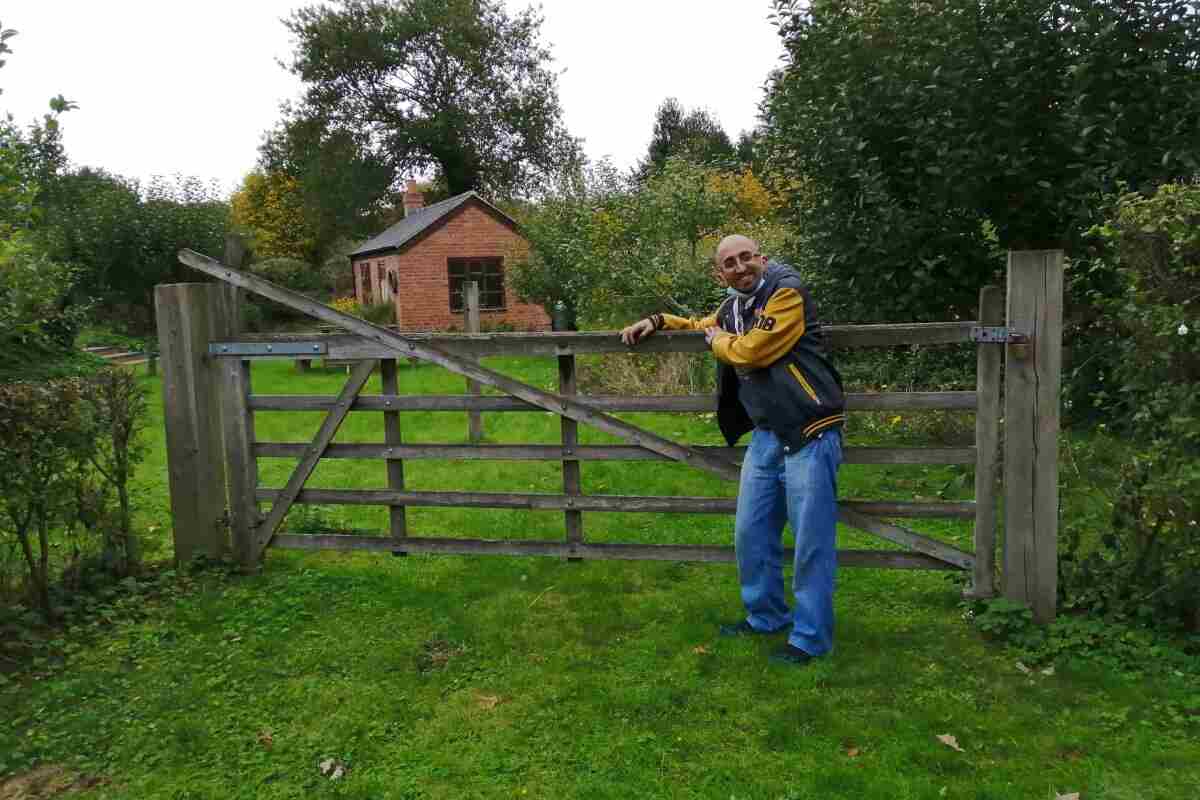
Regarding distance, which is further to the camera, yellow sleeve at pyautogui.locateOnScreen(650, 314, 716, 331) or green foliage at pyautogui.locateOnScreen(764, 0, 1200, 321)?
green foliage at pyautogui.locateOnScreen(764, 0, 1200, 321)

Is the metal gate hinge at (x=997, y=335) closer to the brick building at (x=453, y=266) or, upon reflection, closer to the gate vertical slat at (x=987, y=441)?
the gate vertical slat at (x=987, y=441)

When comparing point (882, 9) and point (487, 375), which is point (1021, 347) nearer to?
point (487, 375)

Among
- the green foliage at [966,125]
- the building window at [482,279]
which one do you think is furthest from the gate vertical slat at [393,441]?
the building window at [482,279]

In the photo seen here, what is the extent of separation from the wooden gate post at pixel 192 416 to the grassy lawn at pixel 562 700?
1.20 ft

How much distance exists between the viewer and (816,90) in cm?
911

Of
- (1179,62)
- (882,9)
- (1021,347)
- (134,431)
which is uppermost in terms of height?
(882,9)

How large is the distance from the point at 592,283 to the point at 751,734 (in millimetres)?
13434

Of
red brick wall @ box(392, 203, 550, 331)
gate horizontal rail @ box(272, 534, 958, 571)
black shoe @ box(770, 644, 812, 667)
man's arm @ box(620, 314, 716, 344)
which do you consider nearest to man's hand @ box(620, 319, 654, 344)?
man's arm @ box(620, 314, 716, 344)

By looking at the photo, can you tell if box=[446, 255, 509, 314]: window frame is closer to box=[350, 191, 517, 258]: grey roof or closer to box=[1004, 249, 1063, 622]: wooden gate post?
box=[350, 191, 517, 258]: grey roof

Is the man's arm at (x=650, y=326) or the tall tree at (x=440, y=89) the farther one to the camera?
the tall tree at (x=440, y=89)

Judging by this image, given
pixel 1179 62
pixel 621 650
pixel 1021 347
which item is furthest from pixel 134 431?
pixel 1179 62

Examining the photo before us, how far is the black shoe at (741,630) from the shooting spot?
17.1ft

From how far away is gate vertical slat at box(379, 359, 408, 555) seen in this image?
6.23 m

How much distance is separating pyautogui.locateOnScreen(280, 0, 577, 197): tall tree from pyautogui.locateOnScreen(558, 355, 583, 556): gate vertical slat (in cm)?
4075
